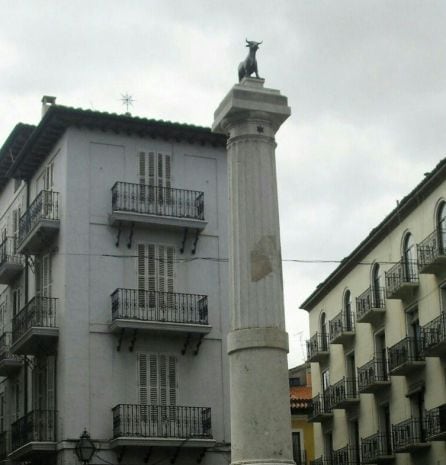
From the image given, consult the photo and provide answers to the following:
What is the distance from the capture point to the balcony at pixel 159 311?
3666 cm

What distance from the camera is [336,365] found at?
169 feet

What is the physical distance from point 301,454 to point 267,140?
4018 centimetres

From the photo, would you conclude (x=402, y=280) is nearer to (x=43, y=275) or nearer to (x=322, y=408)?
(x=322, y=408)

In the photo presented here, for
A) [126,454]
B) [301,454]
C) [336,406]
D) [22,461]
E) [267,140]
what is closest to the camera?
[267,140]

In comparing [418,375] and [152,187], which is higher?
[152,187]

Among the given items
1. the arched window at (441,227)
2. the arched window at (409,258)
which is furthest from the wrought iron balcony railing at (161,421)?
the arched window at (409,258)

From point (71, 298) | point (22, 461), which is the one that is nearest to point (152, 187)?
point (71, 298)

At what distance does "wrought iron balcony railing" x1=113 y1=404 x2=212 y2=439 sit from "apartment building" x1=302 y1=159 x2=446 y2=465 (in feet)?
27.0

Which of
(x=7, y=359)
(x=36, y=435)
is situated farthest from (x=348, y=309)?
(x=36, y=435)

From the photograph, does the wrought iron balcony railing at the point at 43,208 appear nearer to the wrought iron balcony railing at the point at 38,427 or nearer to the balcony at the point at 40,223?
the balcony at the point at 40,223

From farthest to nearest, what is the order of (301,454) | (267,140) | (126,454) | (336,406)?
(301,454) < (336,406) < (126,454) < (267,140)

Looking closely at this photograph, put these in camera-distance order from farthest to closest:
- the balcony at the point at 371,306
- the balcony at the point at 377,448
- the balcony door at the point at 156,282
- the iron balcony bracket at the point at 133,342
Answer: the balcony at the point at 371,306 → the balcony at the point at 377,448 → the balcony door at the point at 156,282 → the iron balcony bracket at the point at 133,342

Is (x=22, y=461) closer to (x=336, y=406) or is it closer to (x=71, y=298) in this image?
(x=71, y=298)

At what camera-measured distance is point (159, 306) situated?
37.6 meters
